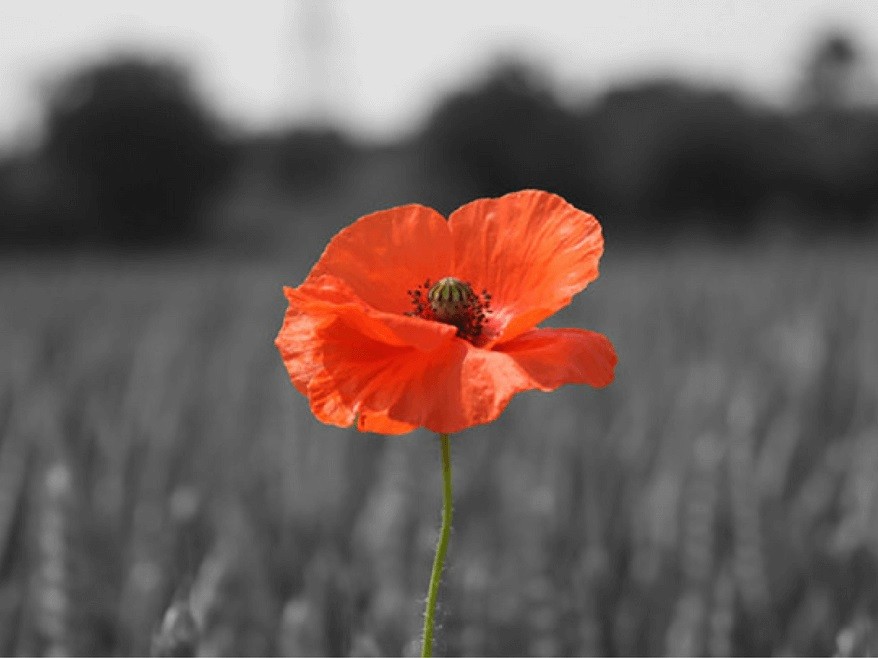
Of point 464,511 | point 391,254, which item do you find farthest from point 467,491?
point 391,254

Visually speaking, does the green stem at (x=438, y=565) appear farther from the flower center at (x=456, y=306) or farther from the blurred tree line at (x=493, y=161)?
the blurred tree line at (x=493, y=161)

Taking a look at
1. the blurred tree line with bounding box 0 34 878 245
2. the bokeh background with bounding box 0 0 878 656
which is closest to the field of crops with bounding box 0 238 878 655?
the bokeh background with bounding box 0 0 878 656

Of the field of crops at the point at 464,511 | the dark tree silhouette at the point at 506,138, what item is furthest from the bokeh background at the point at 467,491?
the dark tree silhouette at the point at 506,138

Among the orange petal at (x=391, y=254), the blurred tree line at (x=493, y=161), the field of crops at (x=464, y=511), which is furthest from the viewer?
the blurred tree line at (x=493, y=161)

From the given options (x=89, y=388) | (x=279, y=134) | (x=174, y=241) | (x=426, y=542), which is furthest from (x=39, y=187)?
(x=426, y=542)

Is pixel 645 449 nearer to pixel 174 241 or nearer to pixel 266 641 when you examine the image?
pixel 266 641

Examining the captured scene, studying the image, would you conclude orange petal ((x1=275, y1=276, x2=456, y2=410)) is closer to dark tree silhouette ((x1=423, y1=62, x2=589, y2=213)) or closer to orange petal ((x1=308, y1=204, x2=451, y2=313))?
orange petal ((x1=308, y1=204, x2=451, y2=313))

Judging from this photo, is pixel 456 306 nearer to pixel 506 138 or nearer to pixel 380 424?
pixel 380 424
